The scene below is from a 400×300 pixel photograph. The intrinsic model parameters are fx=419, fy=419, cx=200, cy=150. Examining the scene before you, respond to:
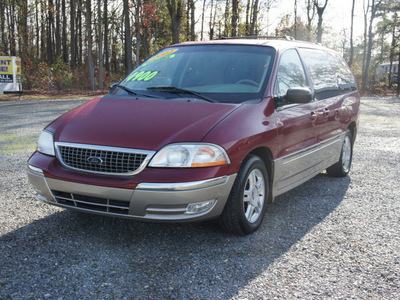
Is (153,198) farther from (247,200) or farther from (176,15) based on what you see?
(176,15)

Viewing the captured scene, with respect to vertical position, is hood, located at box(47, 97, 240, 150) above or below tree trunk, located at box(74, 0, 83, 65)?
below

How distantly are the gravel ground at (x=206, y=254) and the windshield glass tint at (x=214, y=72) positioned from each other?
1301 mm

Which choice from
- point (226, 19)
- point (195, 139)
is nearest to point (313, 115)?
point (195, 139)

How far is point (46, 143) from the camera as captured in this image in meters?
3.58

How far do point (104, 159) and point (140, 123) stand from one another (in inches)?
16.7

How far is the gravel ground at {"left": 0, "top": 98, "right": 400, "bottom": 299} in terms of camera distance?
2766mm

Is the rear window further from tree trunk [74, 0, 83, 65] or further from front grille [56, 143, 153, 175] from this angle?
tree trunk [74, 0, 83, 65]

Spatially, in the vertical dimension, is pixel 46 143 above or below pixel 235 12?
below

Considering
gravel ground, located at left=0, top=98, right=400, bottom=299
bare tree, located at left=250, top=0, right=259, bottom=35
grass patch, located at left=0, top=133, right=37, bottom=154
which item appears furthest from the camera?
bare tree, located at left=250, top=0, right=259, bottom=35

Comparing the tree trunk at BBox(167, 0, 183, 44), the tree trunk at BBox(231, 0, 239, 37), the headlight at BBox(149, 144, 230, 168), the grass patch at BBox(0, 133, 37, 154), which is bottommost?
the grass patch at BBox(0, 133, 37, 154)

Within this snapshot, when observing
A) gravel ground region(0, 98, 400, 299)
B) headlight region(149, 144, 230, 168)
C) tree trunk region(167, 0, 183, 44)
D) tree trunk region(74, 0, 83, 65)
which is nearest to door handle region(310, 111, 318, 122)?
gravel ground region(0, 98, 400, 299)

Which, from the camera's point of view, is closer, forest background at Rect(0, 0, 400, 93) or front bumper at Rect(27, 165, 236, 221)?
front bumper at Rect(27, 165, 236, 221)

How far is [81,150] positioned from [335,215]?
270 centimetres

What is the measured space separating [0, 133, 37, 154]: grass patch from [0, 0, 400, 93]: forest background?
14487 mm
